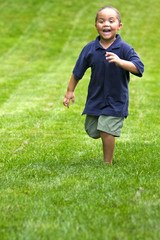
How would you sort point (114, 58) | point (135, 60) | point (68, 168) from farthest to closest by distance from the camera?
point (68, 168)
point (135, 60)
point (114, 58)

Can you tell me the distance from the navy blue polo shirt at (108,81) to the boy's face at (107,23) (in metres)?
0.13

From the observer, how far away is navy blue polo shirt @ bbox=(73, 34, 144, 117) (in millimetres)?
4613

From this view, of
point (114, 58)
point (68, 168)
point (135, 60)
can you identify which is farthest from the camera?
point (68, 168)

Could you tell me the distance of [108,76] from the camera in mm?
4633

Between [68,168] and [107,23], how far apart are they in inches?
61.4

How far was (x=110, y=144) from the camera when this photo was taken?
4707mm

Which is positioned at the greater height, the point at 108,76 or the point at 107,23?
the point at 107,23

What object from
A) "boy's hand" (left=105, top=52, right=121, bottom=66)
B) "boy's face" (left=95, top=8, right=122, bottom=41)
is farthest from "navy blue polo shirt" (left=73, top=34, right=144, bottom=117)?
"boy's hand" (left=105, top=52, right=121, bottom=66)

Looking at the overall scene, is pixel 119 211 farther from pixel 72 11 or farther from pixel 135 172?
pixel 72 11

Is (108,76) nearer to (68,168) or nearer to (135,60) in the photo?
(135,60)

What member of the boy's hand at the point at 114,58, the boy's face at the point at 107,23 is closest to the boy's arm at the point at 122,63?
the boy's hand at the point at 114,58

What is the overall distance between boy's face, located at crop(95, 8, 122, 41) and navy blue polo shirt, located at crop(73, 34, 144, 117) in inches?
5.1

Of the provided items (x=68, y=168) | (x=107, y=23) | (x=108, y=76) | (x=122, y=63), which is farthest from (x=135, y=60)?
(x=68, y=168)

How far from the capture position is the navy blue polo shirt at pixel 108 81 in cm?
461
